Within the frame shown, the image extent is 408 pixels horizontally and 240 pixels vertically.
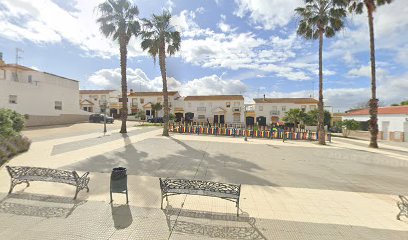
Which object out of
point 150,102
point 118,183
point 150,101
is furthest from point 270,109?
point 118,183

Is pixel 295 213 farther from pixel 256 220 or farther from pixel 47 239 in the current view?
pixel 47 239

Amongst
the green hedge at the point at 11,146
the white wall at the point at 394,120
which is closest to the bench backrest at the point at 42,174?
the green hedge at the point at 11,146

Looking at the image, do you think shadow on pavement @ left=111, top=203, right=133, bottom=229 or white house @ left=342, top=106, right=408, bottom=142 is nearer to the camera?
shadow on pavement @ left=111, top=203, right=133, bottom=229

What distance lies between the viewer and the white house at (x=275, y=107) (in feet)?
168

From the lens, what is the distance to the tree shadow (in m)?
4.96

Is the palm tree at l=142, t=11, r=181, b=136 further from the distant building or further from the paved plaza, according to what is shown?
the distant building

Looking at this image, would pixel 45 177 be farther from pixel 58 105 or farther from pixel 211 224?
pixel 58 105

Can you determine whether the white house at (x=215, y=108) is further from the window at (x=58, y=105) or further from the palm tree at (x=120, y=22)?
the palm tree at (x=120, y=22)

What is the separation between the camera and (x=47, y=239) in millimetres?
4020

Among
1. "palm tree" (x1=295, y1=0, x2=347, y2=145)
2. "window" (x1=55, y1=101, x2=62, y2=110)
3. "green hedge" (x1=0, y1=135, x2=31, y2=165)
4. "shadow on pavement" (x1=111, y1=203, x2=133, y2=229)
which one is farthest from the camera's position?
"window" (x1=55, y1=101, x2=62, y2=110)

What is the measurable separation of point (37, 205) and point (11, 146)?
748cm

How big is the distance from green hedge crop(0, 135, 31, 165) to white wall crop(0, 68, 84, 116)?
16213mm

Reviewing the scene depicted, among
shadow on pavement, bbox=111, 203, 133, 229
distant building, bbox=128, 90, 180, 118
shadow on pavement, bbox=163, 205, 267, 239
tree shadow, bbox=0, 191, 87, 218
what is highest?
distant building, bbox=128, 90, 180, 118

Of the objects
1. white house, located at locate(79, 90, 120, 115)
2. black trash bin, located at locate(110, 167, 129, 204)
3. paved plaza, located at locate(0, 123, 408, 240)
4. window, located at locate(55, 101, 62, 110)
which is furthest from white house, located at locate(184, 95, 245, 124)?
black trash bin, located at locate(110, 167, 129, 204)
